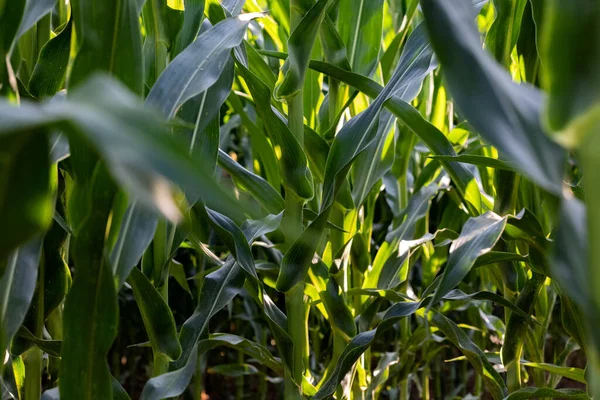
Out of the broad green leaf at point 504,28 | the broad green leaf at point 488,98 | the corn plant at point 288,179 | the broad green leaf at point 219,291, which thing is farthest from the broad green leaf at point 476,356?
the broad green leaf at point 488,98

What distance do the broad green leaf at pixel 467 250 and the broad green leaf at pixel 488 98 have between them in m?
0.27

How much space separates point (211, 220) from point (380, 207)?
922 mm

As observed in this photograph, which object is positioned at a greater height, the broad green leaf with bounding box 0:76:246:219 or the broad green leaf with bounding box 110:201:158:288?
the broad green leaf with bounding box 0:76:246:219

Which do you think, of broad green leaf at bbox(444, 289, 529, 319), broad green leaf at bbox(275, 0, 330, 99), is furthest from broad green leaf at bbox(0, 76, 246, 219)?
broad green leaf at bbox(444, 289, 529, 319)

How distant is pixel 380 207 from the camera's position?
5.19ft

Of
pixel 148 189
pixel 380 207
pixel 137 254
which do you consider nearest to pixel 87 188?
pixel 137 254

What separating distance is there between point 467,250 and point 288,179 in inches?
9.0

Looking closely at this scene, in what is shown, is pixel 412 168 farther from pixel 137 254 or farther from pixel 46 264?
pixel 137 254

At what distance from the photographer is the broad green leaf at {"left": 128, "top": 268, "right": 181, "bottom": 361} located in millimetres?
608

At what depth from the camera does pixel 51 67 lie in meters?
0.61

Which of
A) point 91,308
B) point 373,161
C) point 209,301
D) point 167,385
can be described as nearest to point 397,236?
point 373,161

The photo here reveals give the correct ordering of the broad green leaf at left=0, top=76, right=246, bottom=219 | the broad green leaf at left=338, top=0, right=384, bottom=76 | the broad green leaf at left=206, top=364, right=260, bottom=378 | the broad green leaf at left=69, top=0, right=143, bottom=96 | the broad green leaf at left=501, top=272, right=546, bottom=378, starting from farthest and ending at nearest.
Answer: the broad green leaf at left=206, top=364, right=260, bottom=378
the broad green leaf at left=338, top=0, right=384, bottom=76
the broad green leaf at left=501, top=272, right=546, bottom=378
the broad green leaf at left=69, top=0, right=143, bottom=96
the broad green leaf at left=0, top=76, right=246, bottom=219

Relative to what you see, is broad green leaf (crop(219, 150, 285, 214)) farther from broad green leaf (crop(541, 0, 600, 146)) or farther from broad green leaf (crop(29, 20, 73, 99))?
broad green leaf (crop(541, 0, 600, 146))

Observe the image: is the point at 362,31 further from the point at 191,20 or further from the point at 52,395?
the point at 52,395
